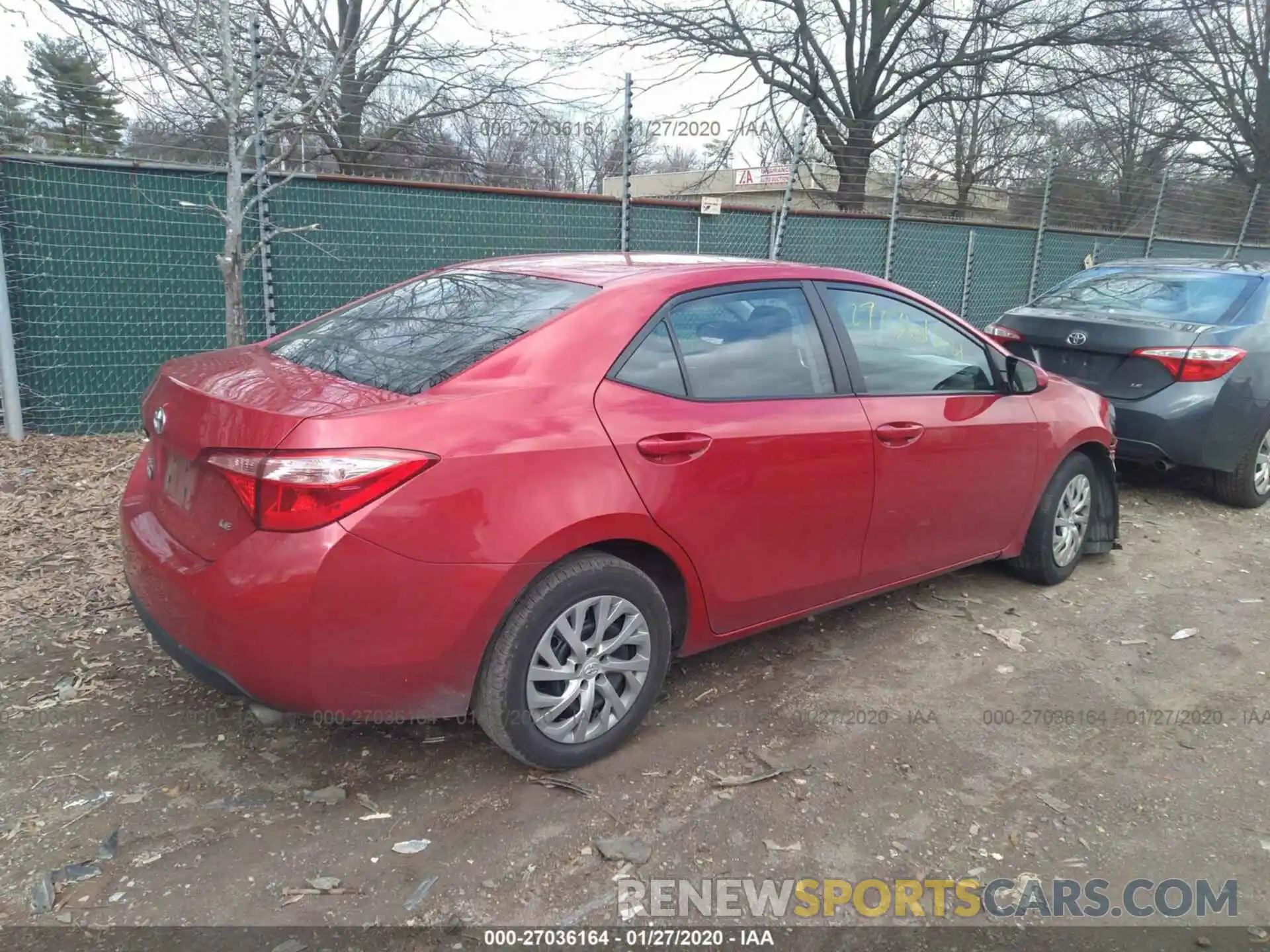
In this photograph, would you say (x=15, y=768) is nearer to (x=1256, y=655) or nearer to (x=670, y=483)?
(x=670, y=483)

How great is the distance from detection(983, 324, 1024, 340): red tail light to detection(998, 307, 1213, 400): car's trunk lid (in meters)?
0.03

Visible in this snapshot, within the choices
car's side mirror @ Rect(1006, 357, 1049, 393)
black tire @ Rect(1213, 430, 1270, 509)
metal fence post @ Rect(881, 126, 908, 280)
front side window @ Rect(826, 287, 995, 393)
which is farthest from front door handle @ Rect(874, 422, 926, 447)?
metal fence post @ Rect(881, 126, 908, 280)

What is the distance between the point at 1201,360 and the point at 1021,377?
90.7 inches

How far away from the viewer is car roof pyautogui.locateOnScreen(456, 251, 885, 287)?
3227 mm

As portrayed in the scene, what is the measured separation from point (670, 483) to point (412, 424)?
87 centimetres

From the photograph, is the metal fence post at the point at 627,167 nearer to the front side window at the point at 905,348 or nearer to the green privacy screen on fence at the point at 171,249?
the green privacy screen on fence at the point at 171,249

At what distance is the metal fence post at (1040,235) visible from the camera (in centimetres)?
1212

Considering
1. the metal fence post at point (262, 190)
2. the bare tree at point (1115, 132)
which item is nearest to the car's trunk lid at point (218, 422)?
the metal fence post at point (262, 190)

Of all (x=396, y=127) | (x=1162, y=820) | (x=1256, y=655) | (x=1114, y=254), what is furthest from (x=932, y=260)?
(x=1162, y=820)

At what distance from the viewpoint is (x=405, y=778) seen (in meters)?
2.88

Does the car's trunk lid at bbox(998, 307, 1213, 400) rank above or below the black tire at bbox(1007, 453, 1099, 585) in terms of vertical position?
above

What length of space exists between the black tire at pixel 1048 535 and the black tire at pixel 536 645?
8.10ft

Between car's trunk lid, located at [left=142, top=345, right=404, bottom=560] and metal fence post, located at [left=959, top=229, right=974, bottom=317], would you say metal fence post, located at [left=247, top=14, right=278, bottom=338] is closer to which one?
car's trunk lid, located at [left=142, top=345, right=404, bottom=560]

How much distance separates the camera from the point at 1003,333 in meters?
6.52
